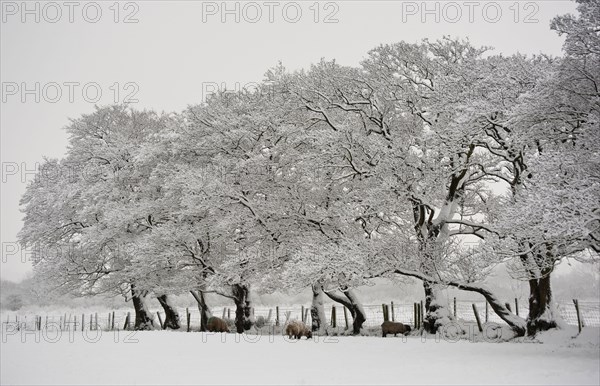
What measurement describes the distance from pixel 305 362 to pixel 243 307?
44.4ft

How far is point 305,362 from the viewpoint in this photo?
38.2 feet

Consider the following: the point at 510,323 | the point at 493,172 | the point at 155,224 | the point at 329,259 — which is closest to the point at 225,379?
the point at 329,259

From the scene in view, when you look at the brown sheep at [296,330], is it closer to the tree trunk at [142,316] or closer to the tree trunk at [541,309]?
the tree trunk at [541,309]

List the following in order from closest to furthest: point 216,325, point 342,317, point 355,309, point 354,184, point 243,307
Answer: point 354,184
point 355,309
point 216,325
point 243,307
point 342,317

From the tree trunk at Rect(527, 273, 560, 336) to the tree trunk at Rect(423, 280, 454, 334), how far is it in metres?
3.06

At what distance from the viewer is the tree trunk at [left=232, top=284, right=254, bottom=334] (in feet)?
80.7

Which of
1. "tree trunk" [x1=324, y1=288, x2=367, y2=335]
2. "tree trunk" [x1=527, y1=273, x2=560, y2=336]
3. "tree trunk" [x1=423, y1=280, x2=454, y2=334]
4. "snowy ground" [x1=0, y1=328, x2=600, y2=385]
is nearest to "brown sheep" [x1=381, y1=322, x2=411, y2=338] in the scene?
"tree trunk" [x1=423, y1=280, x2=454, y2=334]

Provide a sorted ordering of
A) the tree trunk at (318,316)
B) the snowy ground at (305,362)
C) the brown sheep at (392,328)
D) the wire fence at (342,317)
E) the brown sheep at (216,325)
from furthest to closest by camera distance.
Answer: the wire fence at (342,317)
the brown sheep at (216,325)
the tree trunk at (318,316)
the brown sheep at (392,328)
the snowy ground at (305,362)

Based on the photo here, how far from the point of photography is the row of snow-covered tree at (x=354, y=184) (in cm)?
1292

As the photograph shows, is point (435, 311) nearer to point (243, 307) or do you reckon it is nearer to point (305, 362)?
point (305, 362)

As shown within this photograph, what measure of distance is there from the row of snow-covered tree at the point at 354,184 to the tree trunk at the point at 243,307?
0.08 meters

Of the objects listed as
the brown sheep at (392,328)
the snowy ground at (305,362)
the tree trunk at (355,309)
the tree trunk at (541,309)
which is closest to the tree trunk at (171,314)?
the tree trunk at (355,309)

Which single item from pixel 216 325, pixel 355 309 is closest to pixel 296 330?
pixel 355 309

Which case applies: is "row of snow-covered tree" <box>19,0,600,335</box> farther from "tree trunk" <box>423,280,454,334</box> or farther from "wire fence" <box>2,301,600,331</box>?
"wire fence" <box>2,301,600,331</box>
